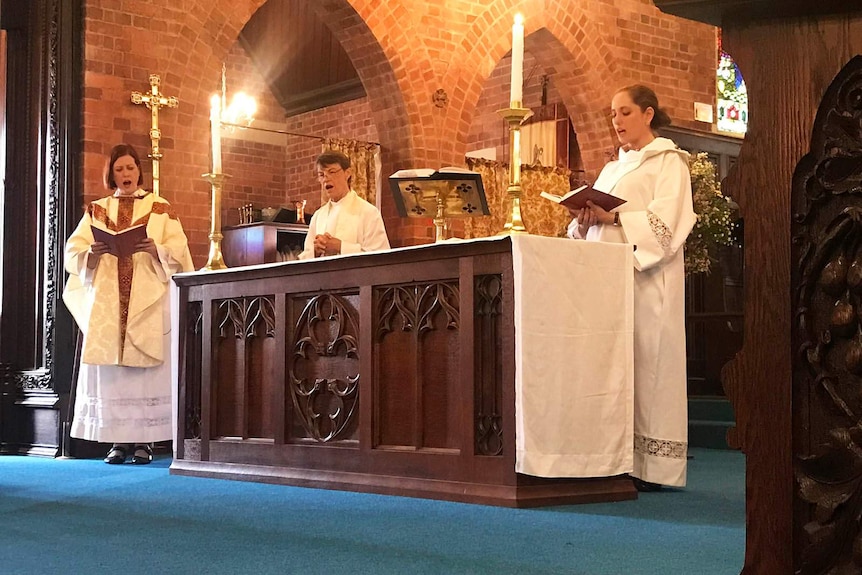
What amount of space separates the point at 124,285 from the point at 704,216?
442 centimetres

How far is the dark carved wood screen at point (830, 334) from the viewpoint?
150 cm

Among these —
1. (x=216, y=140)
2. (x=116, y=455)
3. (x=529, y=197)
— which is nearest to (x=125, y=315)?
(x=116, y=455)

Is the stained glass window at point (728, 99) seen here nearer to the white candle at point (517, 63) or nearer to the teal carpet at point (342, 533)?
the teal carpet at point (342, 533)

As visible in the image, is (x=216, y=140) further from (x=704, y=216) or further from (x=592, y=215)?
(x=704, y=216)

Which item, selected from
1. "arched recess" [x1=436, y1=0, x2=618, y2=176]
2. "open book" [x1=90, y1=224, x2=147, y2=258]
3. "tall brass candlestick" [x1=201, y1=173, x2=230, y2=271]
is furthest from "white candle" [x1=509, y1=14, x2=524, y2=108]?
"arched recess" [x1=436, y1=0, x2=618, y2=176]

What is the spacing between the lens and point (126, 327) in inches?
274

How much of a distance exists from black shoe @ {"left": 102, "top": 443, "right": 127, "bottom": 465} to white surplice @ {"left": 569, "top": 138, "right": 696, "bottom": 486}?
3.38m

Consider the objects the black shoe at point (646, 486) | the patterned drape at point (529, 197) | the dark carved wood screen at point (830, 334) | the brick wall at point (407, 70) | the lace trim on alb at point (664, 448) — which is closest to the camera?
the dark carved wood screen at point (830, 334)

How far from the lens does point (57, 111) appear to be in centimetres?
819

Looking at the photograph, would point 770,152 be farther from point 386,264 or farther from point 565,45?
point 565,45

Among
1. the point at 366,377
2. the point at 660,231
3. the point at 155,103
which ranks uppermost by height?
the point at 155,103

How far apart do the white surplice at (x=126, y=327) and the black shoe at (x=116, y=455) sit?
131 millimetres

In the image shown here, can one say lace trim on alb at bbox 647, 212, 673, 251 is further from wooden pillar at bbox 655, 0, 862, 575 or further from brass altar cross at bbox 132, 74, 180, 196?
brass altar cross at bbox 132, 74, 180, 196

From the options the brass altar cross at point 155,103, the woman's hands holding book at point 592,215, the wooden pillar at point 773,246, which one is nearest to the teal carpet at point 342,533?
the woman's hands holding book at point 592,215
